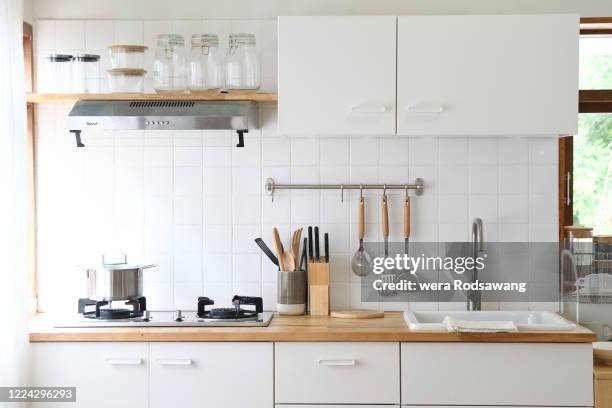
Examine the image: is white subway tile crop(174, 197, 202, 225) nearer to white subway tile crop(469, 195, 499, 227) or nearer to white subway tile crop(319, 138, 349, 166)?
white subway tile crop(319, 138, 349, 166)

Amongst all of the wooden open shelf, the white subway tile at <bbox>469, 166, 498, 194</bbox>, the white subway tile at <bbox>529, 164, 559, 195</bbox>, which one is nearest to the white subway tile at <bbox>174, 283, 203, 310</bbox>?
Result: the wooden open shelf

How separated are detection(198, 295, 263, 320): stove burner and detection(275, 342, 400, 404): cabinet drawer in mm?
319

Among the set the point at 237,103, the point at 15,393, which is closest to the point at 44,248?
the point at 15,393

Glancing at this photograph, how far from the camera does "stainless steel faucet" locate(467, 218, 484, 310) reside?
3754 millimetres

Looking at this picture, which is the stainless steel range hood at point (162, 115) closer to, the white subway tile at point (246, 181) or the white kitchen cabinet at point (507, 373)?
the white subway tile at point (246, 181)

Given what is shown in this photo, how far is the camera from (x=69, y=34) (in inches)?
154

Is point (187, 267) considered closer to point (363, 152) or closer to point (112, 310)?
point (112, 310)

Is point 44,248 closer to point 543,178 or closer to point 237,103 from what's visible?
point 237,103

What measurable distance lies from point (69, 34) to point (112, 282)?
48.2 inches

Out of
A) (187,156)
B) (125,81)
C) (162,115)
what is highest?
(125,81)

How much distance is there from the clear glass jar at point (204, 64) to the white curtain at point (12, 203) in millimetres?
733

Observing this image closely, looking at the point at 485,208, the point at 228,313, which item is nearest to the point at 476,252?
the point at 485,208

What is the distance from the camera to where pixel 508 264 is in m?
3.89

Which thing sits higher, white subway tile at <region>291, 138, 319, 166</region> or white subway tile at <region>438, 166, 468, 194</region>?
white subway tile at <region>291, 138, 319, 166</region>
